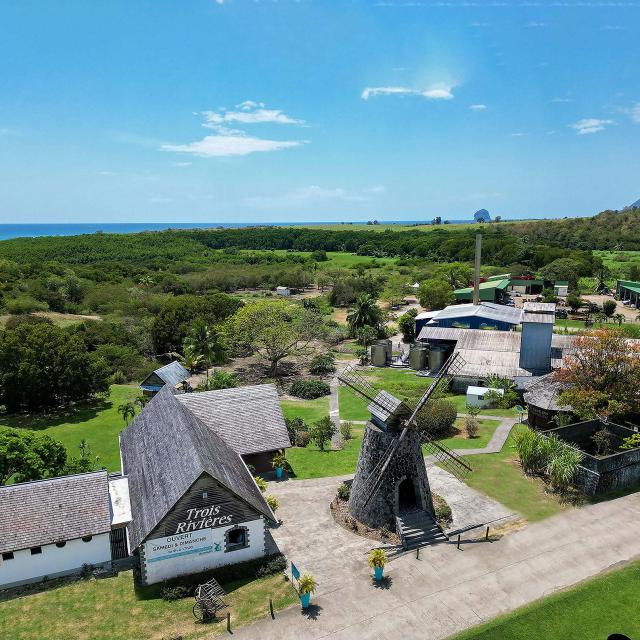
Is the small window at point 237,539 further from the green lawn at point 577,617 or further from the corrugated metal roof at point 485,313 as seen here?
the corrugated metal roof at point 485,313

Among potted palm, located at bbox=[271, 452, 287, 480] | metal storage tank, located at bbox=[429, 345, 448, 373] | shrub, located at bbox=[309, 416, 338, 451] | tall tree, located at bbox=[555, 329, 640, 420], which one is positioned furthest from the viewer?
metal storage tank, located at bbox=[429, 345, 448, 373]

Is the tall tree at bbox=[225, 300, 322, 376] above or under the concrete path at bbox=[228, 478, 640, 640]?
above

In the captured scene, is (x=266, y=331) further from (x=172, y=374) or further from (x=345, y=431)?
(x=345, y=431)

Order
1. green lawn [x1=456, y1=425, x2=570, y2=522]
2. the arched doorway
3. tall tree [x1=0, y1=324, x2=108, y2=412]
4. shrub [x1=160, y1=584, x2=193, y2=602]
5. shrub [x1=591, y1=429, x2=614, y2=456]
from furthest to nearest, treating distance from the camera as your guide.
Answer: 1. tall tree [x1=0, y1=324, x2=108, y2=412]
2. shrub [x1=591, y1=429, x2=614, y2=456]
3. green lawn [x1=456, y1=425, x2=570, y2=522]
4. the arched doorway
5. shrub [x1=160, y1=584, x2=193, y2=602]

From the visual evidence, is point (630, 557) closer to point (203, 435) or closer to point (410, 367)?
point (203, 435)

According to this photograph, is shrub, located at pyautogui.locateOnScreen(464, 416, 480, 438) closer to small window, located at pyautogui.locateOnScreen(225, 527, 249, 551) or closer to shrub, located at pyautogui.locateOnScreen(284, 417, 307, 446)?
shrub, located at pyautogui.locateOnScreen(284, 417, 307, 446)

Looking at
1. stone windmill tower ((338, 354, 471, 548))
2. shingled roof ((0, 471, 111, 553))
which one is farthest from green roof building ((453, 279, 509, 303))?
shingled roof ((0, 471, 111, 553))

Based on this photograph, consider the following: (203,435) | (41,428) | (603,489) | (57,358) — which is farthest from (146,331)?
(603,489)
